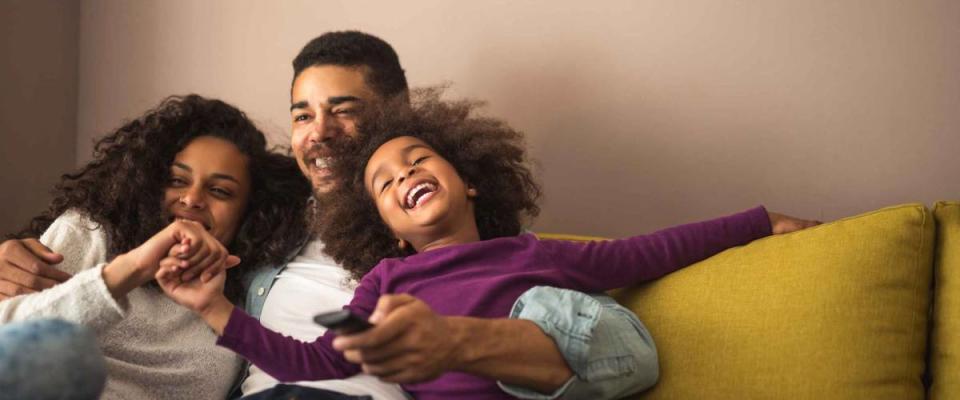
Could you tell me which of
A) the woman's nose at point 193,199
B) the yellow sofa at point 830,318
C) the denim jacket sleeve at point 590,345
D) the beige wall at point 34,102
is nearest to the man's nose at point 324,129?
the woman's nose at point 193,199

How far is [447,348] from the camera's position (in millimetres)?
1023

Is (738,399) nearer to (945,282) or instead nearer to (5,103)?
(945,282)

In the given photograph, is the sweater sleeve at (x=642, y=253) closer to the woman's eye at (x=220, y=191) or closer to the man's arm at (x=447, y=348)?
the man's arm at (x=447, y=348)

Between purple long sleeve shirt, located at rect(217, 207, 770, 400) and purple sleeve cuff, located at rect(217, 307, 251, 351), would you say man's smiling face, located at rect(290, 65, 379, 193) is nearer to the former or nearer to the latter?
purple long sleeve shirt, located at rect(217, 207, 770, 400)

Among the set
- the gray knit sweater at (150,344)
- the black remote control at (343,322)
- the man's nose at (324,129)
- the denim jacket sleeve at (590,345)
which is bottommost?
the gray knit sweater at (150,344)

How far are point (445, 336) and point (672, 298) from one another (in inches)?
20.3

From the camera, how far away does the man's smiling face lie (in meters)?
1.76

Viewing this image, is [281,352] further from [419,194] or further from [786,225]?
[786,225]

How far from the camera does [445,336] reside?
40.2 inches

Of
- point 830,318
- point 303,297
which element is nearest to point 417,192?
point 303,297

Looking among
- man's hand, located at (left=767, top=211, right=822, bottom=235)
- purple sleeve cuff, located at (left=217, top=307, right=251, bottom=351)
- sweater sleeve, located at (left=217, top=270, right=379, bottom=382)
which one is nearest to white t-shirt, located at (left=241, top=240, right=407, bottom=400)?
sweater sleeve, located at (left=217, top=270, right=379, bottom=382)

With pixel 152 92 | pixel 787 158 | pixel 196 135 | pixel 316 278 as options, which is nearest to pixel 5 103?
pixel 152 92

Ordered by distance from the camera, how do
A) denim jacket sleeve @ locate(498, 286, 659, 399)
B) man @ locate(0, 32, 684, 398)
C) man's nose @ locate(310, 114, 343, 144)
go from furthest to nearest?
man's nose @ locate(310, 114, 343, 144) < denim jacket sleeve @ locate(498, 286, 659, 399) < man @ locate(0, 32, 684, 398)

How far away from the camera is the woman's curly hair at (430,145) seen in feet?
5.38
